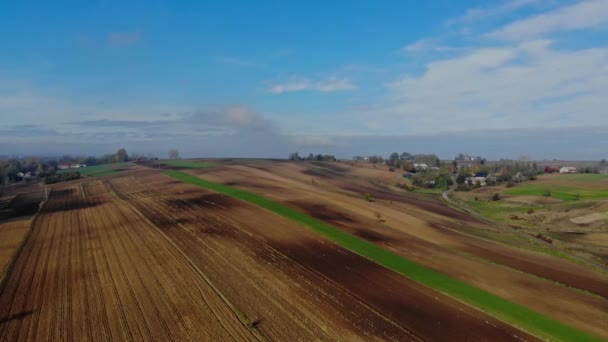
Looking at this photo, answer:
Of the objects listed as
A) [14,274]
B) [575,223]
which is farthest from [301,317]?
[575,223]

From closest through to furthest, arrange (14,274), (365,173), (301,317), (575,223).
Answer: (301,317) < (14,274) < (575,223) < (365,173)

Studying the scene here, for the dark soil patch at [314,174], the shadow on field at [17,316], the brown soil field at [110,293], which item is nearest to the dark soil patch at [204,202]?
the brown soil field at [110,293]

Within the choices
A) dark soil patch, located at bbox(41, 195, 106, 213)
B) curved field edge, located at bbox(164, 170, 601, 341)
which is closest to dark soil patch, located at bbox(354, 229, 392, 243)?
curved field edge, located at bbox(164, 170, 601, 341)

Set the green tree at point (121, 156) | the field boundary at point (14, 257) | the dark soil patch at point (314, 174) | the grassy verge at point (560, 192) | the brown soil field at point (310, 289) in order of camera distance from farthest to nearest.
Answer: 1. the green tree at point (121, 156)
2. the dark soil patch at point (314, 174)
3. the grassy verge at point (560, 192)
4. the field boundary at point (14, 257)
5. the brown soil field at point (310, 289)

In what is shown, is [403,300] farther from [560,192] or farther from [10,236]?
[560,192]

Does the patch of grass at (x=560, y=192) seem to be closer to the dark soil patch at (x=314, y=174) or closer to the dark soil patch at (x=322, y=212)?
the dark soil patch at (x=314, y=174)

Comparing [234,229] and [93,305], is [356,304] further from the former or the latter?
[234,229]

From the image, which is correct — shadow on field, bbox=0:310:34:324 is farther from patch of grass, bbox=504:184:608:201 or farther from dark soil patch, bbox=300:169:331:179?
patch of grass, bbox=504:184:608:201
